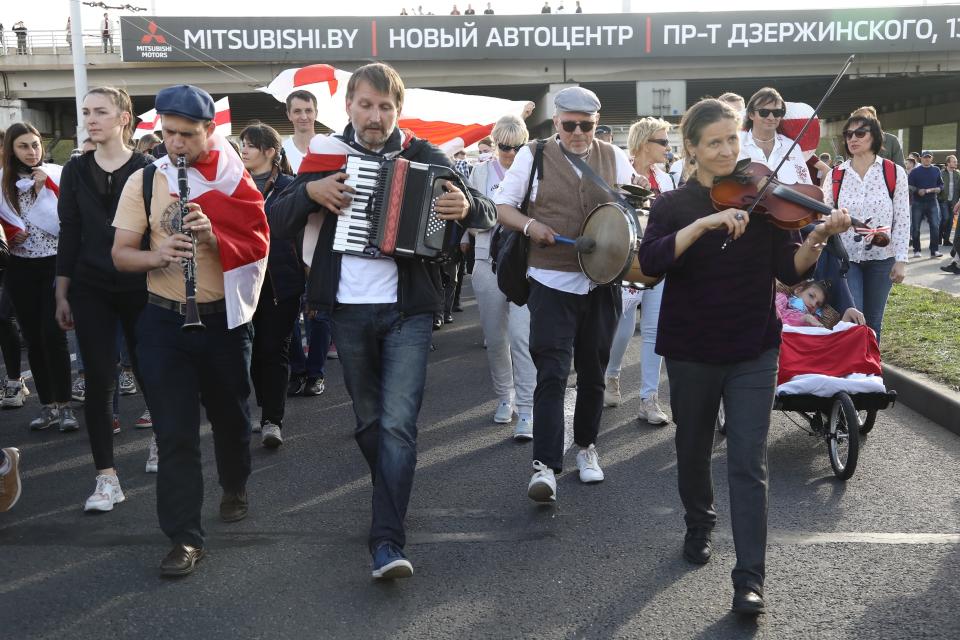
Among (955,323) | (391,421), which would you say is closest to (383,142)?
(391,421)

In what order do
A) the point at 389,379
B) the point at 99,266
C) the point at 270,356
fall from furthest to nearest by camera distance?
the point at 270,356, the point at 99,266, the point at 389,379

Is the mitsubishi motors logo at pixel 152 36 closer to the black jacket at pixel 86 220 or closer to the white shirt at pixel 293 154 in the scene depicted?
the white shirt at pixel 293 154

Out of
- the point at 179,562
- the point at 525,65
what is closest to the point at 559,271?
the point at 179,562

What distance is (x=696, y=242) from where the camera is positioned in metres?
3.87

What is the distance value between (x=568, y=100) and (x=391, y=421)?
1902 mm

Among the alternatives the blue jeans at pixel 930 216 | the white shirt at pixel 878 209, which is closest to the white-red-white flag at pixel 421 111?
the white shirt at pixel 878 209

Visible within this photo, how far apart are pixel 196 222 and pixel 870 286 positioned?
15.5ft

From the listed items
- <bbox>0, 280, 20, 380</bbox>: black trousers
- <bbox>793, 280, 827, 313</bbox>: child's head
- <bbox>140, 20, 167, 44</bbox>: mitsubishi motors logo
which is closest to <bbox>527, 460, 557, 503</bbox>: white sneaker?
<bbox>793, 280, 827, 313</bbox>: child's head

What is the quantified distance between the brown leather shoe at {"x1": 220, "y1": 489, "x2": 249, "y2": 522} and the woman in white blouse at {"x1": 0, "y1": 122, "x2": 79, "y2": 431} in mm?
2299

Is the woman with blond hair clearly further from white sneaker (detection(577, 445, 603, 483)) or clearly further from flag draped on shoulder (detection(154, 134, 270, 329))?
flag draped on shoulder (detection(154, 134, 270, 329))

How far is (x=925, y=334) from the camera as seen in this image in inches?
340

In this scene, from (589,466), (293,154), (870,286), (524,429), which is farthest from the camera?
(293,154)

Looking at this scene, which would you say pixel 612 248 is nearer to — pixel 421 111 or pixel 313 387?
pixel 313 387

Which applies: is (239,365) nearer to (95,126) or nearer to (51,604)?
(51,604)
